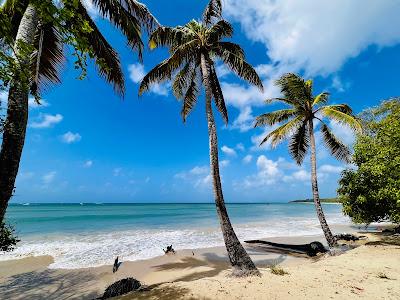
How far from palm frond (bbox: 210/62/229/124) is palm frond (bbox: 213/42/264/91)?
727mm

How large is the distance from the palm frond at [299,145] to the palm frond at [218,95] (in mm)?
6573

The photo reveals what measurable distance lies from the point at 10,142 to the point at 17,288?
24.9 feet

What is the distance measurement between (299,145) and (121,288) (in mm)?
14118

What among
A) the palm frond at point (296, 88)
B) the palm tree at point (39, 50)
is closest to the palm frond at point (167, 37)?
the palm tree at point (39, 50)

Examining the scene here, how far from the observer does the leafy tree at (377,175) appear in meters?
11.5

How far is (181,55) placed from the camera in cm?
1078

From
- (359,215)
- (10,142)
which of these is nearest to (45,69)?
(10,142)

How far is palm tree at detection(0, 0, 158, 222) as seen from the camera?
4.30m

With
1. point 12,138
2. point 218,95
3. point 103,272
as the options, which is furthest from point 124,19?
point 103,272

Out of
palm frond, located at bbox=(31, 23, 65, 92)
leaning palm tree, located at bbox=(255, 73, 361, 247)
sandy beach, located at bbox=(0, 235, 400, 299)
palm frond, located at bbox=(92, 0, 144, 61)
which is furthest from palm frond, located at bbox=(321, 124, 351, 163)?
palm frond, located at bbox=(31, 23, 65, 92)

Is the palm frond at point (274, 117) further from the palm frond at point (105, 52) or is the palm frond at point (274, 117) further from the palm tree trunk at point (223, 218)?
the palm frond at point (105, 52)

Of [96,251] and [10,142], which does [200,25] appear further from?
[96,251]

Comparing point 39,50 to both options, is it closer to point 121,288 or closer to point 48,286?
point 121,288

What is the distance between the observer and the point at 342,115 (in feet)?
45.5
